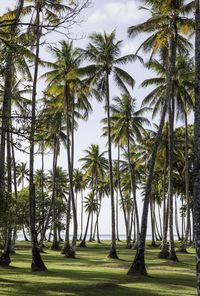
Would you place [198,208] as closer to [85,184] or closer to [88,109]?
[88,109]

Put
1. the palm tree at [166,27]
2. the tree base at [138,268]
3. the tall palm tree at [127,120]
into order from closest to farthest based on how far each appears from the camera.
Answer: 1. the tree base at [138,268]
2. the palm tree at [166,27]
3. the tall palm tree at [127,120]

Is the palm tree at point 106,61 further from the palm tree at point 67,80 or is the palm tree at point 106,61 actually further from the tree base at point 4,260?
the tree base at point 4,260

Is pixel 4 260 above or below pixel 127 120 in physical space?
below

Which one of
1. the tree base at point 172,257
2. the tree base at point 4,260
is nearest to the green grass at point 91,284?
the tree base at point 4,260

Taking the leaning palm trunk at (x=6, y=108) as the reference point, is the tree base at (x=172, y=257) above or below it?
below

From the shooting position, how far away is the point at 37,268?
16609mm

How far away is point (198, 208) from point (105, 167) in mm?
40746

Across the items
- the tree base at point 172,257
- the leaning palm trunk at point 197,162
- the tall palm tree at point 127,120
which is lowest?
the tree base at point 172,257

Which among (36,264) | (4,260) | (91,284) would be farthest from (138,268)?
(4,260)

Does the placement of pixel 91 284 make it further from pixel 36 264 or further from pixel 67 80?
pixel 67 80

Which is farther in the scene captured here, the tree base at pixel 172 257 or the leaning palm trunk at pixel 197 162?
the tree base at pixel 172 257

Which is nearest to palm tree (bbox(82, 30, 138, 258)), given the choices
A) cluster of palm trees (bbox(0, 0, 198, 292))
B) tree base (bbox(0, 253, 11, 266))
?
cluster of palm trees (bbox(0, 0, 198, 292))

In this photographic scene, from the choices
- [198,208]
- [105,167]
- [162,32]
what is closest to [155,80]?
[162,32]

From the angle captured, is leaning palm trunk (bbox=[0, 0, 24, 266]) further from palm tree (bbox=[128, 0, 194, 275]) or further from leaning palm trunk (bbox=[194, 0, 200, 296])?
palm tree (bbox=[128, 0, 194, 275])
